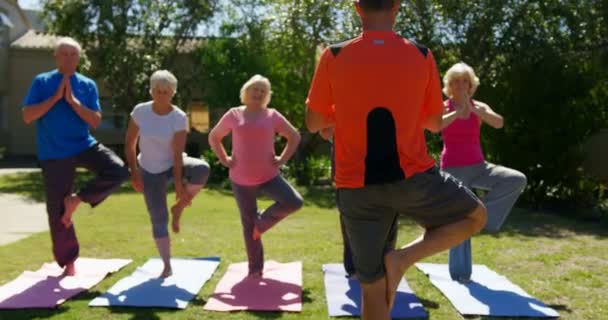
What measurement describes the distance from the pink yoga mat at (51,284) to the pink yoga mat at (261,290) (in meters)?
1.17

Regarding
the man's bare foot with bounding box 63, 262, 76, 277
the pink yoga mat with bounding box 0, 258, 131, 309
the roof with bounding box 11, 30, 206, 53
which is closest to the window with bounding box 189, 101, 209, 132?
the roof with bounding box 11, 30, 206, 53

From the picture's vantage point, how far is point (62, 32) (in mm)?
19141

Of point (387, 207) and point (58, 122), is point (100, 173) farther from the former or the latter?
point (387, 207)

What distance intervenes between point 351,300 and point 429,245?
Answer: 73.2 inches

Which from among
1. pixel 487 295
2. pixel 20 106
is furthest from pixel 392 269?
pixel 20 106

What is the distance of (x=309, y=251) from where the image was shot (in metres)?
7.75

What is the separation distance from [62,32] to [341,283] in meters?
15.9

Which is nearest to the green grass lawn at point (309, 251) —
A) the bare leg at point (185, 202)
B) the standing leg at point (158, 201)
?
the standing leg at point (158, 201)

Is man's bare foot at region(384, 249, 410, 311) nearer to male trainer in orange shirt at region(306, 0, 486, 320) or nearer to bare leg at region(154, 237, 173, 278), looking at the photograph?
male trainer in orange shirt at region(306, 0, 486, 320)

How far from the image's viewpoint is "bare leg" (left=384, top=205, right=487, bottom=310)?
140 inches

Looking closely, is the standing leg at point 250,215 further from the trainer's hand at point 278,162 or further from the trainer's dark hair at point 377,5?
the trainer's dark hair at point 377,5

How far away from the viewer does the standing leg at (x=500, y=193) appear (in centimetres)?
551

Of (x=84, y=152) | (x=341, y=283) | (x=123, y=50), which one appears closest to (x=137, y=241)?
(x=84, y=152)

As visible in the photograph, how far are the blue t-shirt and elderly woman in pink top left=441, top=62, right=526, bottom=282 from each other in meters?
3.15
